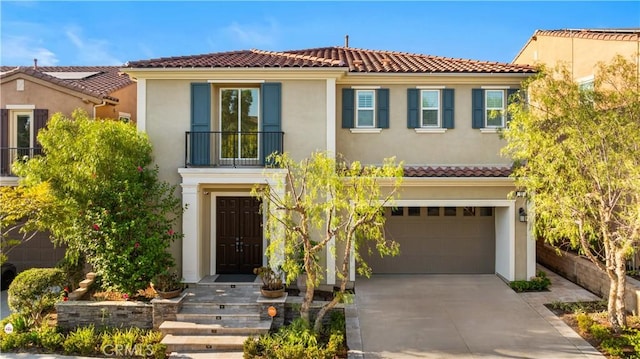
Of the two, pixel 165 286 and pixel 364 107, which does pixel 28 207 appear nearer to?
pixel 165 286

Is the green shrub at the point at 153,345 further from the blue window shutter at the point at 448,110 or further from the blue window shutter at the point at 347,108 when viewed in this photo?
the blue window shutter at the point at 448,110

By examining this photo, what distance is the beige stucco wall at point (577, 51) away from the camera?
14790mm

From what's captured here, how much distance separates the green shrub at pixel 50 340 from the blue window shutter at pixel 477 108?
13.3 meters

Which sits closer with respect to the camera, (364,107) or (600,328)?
(600,328)

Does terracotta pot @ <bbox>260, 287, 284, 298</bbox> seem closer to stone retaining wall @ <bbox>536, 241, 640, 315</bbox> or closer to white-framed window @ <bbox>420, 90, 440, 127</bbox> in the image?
white-framed window @ <bbox>420, 90, 440, 127</bbox>

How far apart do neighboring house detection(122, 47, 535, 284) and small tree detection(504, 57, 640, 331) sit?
3.00 m

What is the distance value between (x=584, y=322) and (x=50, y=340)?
12.7 m

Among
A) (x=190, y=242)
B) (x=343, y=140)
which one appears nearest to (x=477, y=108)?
(x=343, y=140)

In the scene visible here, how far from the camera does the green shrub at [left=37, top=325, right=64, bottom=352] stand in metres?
9.75

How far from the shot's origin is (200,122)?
12.8m

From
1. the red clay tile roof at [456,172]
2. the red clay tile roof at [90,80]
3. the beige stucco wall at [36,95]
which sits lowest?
the red clay tile roof at [456,172]

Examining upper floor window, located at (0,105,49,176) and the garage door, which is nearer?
upper floor window, located at (0,105,49,176)

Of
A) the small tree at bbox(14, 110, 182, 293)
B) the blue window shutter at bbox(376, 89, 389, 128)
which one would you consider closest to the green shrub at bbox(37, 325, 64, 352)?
the small tree at bbox(14, 110, 182, 293)

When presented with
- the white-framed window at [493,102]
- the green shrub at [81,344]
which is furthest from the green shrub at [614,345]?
the green shrub at [81,344]
